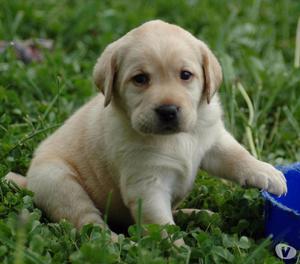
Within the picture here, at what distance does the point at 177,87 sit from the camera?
457 cm

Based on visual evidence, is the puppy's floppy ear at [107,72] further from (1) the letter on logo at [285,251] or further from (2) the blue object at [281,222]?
(1) the letter on logo at [285,251]

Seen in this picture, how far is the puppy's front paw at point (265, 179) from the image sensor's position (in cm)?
473

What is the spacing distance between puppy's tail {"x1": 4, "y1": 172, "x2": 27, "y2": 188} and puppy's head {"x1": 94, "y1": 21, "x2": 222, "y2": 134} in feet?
3.10

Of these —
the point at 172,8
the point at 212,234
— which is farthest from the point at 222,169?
the point at 172,8

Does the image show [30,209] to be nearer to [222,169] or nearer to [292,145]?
[222,169]

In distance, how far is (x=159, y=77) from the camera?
4.59 m

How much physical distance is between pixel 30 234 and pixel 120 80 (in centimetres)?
104

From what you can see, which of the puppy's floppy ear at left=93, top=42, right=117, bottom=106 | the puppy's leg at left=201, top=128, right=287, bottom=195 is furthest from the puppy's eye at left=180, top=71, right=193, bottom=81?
the puppy's leg at left=201, top=128, right=287, bottom=195

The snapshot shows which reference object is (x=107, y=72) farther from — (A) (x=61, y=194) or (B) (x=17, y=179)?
(B) (x=17, y=179)

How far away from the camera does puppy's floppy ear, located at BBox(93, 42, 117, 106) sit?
15.6 ft

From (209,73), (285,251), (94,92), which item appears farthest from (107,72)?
(94,92)

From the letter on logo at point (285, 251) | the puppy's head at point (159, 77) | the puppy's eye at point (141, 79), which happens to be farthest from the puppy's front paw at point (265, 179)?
the puppy's eye at point (141, 79)

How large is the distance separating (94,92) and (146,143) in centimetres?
225

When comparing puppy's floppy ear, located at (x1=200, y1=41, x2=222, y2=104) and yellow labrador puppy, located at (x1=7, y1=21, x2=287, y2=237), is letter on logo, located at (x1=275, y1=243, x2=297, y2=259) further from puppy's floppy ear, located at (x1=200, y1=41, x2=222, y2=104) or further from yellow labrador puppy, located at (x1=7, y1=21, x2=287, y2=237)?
puppy's floppy ear, located at (x1=200, y1=41, x2=222, y2=104)
